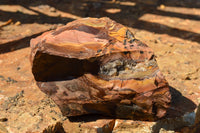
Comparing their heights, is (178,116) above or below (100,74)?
below

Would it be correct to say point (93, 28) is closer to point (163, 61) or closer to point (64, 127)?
point (64, 127)

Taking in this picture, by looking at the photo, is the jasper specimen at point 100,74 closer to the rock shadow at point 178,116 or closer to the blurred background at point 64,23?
the rock shadow at point 178,116

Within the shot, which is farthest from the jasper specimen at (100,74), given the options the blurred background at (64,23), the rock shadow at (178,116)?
the blurred background at (64,23)

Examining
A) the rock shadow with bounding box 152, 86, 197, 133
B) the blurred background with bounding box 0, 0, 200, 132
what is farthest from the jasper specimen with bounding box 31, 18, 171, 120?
the blurred background with bounding box 0, 0, 200, 132

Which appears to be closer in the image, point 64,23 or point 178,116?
point 178,116

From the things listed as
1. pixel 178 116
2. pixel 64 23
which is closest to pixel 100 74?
pixel 178 116

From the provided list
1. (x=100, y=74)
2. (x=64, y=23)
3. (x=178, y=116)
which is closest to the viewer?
(x=100, y=74)

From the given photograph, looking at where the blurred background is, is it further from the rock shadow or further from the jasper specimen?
the jasper specimen

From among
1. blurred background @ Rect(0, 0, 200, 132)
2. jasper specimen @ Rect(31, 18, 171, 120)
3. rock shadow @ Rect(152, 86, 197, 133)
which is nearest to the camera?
jasper specimen @ Rect(31, 18, 171, 120)

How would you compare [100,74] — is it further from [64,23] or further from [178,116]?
[64,23]
